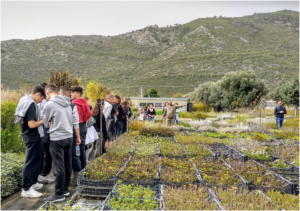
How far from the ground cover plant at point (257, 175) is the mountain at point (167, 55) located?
111 ft

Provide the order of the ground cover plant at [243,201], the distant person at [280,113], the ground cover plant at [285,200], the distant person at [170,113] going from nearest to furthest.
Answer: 1. the ground cover plant at [243,201]
2. the ground cover plant at [285,200]
3. the distant person at [170,113]
4. the distant person at [280,113]

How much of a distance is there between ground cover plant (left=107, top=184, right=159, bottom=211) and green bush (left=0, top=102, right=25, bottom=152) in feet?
11.5

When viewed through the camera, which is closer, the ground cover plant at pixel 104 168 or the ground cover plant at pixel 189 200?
the ground cover plant at pixel 189 200

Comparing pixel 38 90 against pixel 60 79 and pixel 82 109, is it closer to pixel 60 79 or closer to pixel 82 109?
pixel 82 109

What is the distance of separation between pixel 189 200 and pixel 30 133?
2.87 m

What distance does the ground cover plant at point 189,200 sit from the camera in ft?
11.8

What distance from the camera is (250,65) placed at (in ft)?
171

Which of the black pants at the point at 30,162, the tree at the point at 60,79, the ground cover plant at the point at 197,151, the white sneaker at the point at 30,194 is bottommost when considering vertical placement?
the ground cover plant at the point at 197,151

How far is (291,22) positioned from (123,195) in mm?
88158

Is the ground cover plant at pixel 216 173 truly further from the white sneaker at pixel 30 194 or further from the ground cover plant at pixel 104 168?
the white sneaker at pixel 30 194

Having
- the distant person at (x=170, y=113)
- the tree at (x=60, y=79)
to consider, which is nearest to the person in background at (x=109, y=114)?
the tree at (x=60, y=79)

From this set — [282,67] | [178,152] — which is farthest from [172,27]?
[178,152]

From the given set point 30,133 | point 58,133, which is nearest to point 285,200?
point 58,133

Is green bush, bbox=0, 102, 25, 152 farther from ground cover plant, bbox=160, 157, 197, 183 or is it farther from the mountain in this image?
the mountain
